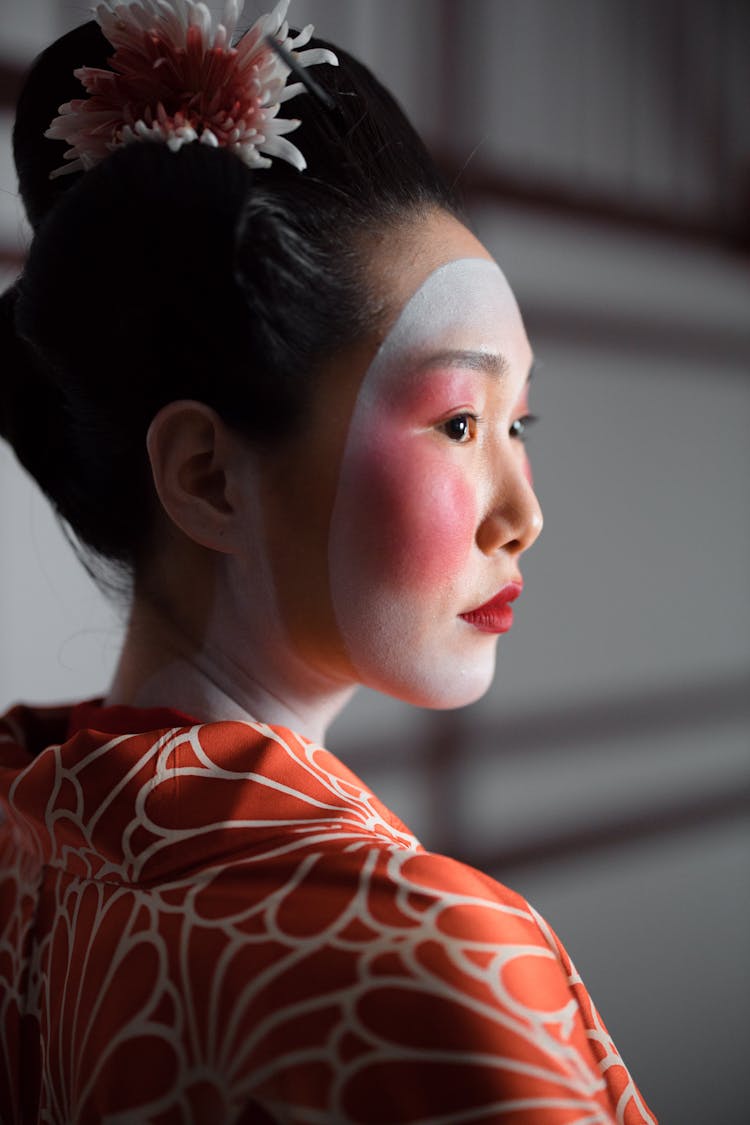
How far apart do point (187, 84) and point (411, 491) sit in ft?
1.06

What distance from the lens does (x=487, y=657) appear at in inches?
30.4

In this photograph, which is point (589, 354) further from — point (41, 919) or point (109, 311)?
point (41, 919)

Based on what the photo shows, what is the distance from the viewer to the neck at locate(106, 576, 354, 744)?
29.1 inches

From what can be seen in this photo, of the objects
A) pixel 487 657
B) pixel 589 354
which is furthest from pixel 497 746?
pixel 487 657

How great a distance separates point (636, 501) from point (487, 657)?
1500 millimetres

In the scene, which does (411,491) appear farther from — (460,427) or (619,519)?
(619,519)

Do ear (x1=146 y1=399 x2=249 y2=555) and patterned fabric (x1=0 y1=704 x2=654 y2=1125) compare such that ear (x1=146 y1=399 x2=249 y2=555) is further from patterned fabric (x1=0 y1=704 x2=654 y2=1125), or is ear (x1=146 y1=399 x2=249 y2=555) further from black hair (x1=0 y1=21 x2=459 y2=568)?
patterned fabric (x1=0 y1=704 x2=654 y2=1125)

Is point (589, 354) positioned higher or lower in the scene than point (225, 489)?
higher

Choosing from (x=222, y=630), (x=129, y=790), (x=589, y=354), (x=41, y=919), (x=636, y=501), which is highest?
(x=589, y=354)

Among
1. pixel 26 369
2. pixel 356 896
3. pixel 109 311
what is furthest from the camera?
pixel 26 369

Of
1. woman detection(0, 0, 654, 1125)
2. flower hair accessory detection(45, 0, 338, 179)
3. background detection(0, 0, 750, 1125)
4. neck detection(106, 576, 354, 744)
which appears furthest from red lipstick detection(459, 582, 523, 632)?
background detection(0, 0, 750, 1125)

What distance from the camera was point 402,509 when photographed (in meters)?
0.70

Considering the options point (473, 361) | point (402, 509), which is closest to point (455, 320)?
point (473, 361)

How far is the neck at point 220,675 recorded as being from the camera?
740 millimetres
